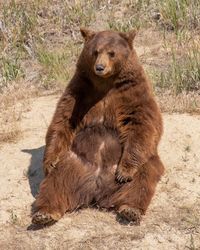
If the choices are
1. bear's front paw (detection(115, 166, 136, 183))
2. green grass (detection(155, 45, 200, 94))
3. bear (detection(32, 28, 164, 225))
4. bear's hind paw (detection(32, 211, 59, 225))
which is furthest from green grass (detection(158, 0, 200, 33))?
bear's hind paw (detection(32, 211, 59, 225))

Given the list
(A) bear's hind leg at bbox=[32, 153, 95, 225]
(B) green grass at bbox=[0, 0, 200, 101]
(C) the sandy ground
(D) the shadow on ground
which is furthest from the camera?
(B) green grass at bbox=[0, 0, 200, 101]

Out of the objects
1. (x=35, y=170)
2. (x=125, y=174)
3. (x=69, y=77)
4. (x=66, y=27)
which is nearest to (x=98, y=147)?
(x=125, y=174)

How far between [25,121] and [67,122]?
1.98 m

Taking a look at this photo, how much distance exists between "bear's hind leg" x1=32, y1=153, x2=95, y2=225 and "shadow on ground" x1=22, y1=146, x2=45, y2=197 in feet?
1.49

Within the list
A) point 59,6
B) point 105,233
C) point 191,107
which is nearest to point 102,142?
point 105,233

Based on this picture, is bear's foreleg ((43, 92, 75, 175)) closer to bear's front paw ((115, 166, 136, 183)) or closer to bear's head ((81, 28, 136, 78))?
bear's head ((81, 28, 136, 78))

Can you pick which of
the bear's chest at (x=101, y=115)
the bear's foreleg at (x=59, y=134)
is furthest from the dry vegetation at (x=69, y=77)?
the bear's chest at (x=101, y=115)

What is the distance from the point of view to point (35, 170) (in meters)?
6.29

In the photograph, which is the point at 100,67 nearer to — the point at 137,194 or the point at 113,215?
the point at 137,194

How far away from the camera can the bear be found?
17.5 ft

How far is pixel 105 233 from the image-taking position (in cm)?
507

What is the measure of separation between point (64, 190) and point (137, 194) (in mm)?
645

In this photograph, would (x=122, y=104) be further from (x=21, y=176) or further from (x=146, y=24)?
(x=146, y=24)

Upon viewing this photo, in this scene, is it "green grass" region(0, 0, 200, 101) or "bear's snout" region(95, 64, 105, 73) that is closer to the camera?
"bear's snout" region(95, 64, 105, 73)
